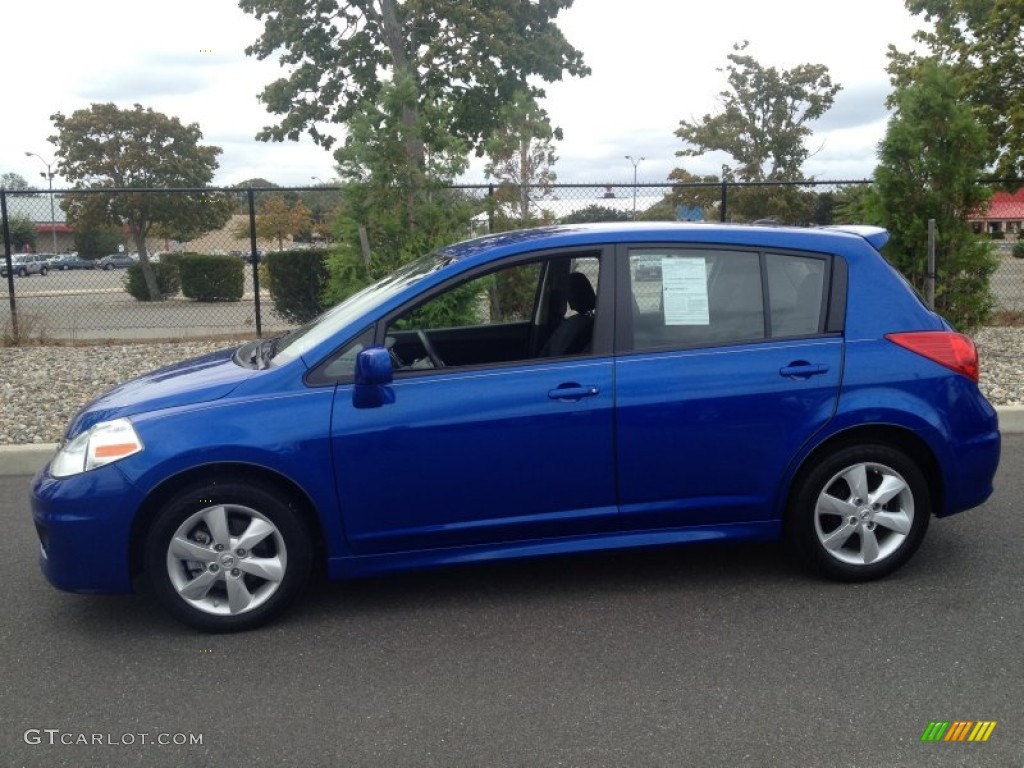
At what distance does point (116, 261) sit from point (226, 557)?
1452 centimetres

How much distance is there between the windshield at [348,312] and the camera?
14.7 feet

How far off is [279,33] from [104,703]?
2170 centimetres

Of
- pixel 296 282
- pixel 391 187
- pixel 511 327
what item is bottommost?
pixel 511 327

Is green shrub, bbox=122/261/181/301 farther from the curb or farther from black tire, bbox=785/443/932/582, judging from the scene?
black tire, bbox=785/443/932/582

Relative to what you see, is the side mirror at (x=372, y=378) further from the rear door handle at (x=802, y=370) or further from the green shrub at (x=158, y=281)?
the green shrub at (x=158, y=281)

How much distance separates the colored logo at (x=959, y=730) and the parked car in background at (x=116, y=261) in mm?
15826

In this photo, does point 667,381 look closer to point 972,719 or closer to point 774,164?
point 972,719

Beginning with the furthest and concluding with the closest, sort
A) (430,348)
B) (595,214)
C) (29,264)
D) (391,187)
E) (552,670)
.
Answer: (29,264)
(595,214)
(391,187)
(430,348)
(552,670)

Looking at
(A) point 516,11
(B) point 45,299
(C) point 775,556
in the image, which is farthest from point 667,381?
(A) point 516,11

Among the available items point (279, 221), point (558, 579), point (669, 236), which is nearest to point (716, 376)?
point (669, 236)

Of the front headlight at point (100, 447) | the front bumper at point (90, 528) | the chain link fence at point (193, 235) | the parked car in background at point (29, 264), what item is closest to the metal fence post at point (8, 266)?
the chain link fence at point (193, 235)

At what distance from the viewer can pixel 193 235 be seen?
19.1 m

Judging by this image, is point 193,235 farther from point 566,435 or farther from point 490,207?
point 566,435

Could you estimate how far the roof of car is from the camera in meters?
4.59
